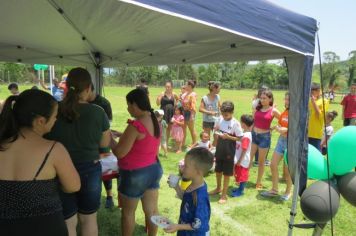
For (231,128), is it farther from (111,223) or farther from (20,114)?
(20,114)

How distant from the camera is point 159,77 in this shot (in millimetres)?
72812

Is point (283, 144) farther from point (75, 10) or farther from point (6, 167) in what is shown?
point (6, 167)

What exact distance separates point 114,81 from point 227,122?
199ft

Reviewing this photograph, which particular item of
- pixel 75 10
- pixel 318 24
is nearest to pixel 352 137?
pixel 318 24

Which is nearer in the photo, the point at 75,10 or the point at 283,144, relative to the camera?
the point at 75,10

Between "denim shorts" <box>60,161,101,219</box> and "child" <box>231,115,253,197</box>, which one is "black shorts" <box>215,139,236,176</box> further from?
"denim shorts" <box>60,161,101,219</box>

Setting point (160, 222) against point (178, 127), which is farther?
point (178, 127)

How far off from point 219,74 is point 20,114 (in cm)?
7841

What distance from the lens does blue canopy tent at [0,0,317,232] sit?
2186mm

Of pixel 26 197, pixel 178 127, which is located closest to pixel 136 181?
pixel 26 197

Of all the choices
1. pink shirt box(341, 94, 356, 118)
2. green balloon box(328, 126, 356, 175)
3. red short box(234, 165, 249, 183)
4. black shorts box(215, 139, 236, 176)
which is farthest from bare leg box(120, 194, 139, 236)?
pink shirt box(341, 94, 356, 118)

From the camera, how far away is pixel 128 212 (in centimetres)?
287

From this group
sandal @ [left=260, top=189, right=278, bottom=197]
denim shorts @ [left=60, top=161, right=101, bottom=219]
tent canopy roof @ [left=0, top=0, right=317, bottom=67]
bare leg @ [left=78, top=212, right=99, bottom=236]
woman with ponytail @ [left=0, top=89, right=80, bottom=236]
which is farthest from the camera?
sandal @ [left=260, top=189, right=278, bottom=197]

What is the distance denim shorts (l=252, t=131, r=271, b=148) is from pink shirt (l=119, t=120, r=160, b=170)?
8.99ft
